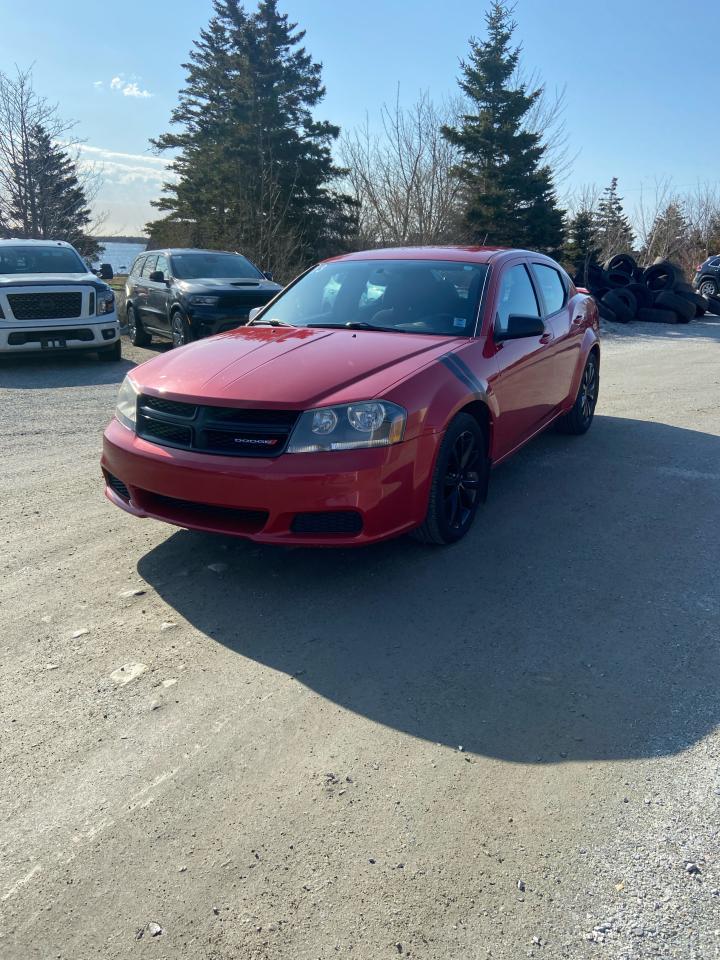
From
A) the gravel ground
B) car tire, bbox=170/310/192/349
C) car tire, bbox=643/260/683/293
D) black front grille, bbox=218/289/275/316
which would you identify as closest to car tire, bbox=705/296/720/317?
car tire, bbox=643/260/683/293

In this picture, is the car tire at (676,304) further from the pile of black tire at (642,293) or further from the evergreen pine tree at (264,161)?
the evergreen pine tree at (264,161)

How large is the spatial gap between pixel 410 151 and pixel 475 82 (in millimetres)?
9612

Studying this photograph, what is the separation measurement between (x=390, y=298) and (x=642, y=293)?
56.1 ft

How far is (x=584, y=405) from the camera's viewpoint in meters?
6.97

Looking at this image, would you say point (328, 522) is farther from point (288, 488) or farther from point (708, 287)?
point (708, 287)

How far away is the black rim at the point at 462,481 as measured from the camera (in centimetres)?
421

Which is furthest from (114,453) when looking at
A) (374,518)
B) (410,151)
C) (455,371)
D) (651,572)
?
(410,151)

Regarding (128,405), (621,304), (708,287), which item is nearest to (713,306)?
(621,304)

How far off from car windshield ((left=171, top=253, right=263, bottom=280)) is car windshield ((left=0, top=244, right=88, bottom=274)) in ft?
4.85

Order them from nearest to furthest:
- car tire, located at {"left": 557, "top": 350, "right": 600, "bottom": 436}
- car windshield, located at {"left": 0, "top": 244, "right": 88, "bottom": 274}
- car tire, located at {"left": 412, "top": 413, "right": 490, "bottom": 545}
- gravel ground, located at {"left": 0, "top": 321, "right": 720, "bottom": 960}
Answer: gravel ground, located at {"left": 0, "top": 321, "right": 720, "bottom": 960}
car tire, located at {"left": 412, "top": 413, "right": 490, "bottom": 545}
car tire, located at {"left": 557, "top": 350, "right": 600, "bottom": 436}
car windshield, located at {"left": 0, "top": 244, "right": 88, "bottom": 274}

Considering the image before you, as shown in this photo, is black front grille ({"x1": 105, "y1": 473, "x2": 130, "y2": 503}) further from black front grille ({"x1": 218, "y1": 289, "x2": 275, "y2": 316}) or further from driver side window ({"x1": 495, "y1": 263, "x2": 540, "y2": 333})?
black front grille ({"x1": 218, "y1": 289, "x2": 275, "y2": 316})

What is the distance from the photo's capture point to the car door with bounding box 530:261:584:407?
19.2 ft

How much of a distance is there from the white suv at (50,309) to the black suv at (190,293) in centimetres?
105

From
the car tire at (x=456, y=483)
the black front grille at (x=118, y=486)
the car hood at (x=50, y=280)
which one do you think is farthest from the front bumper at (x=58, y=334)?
the car tire at (x=456, y=483)
